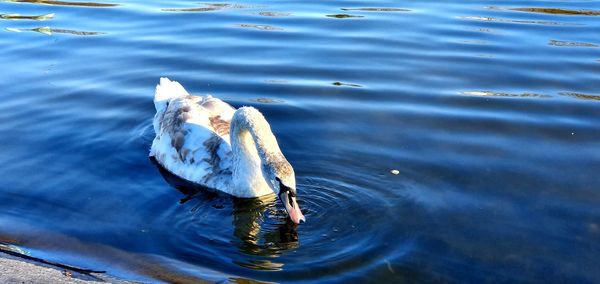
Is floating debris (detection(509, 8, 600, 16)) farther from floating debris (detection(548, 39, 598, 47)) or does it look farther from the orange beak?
the orange beak

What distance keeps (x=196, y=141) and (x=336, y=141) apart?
1628 mm

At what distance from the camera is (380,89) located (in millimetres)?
11648

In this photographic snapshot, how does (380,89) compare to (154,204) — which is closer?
(154,204)

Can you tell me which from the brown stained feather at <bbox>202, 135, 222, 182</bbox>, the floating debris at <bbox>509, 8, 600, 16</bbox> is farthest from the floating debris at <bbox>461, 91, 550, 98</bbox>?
the floating debris at <bbox>509, 8, 600, 16</bbox>

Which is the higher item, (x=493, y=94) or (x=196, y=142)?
(x=493, y=94)

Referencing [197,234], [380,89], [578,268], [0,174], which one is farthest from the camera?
[380,89]

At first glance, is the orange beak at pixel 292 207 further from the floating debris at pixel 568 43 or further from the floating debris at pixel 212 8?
the floating debris at pixel 212 8

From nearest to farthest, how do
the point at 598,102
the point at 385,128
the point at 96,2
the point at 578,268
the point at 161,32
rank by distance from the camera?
the point at 578,268 < the point at 385,128 < the point at 598,102 < the point at 161,32 < the point at 96,2

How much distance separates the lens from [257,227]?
7859 millimetres

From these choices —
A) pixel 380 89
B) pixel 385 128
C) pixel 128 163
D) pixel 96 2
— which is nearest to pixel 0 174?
pixel 128 163

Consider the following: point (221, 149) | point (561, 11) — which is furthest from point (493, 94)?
point (561, 11)

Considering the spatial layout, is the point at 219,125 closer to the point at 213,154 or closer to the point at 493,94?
the point at 213,154

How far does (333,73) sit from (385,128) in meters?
2.56

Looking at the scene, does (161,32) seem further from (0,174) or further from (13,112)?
(0,174)
